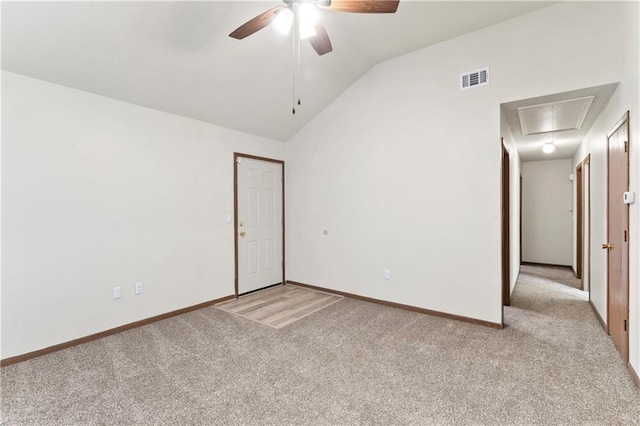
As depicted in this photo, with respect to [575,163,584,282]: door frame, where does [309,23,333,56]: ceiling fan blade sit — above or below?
above

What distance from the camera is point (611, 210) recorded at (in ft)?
9.38

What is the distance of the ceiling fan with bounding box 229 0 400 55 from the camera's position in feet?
6.28

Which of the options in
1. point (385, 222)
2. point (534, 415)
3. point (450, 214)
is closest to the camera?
point (534, 415)

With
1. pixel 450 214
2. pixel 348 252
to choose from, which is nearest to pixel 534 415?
pixel 450 214

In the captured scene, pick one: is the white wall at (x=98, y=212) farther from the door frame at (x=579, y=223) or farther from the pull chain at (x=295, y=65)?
the door frame at (x=579, y=223)

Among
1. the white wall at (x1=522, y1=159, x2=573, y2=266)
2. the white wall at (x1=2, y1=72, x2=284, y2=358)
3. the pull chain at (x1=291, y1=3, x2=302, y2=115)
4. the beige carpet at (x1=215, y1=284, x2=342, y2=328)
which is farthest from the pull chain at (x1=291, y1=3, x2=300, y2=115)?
the white wall at (x1=522, y1=159, x2=573, y2=266)

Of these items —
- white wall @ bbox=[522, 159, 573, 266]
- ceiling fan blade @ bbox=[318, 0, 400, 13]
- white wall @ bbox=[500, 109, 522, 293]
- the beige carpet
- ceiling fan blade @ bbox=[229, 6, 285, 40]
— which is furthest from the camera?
white wall @ bbox=[522, 159, 573, 266]

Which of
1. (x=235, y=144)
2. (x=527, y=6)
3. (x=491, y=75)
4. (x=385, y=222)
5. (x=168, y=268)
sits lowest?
(x=168, y=268)

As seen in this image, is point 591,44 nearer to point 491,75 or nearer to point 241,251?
point 491,75

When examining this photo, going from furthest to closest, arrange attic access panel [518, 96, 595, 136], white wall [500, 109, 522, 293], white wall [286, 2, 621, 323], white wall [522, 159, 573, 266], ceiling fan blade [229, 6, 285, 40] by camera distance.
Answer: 1. white wall [522, 159, 573, 266]
2. white wall [500, 109, 522, 293]
3. attic access panel [518, 96, 595, 136]
4. white wall [286, 2, 621, 323]
5. ceiling fan blade [229, 6, 285, 40]

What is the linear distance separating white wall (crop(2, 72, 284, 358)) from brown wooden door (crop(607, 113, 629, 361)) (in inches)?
165

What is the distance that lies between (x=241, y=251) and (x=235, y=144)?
5.09ft

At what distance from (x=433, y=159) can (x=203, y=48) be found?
8.95 feet

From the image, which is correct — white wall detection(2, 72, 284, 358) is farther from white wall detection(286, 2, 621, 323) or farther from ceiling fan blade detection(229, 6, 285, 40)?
ceiling fan blade detection(229, 6, 285, 40)
